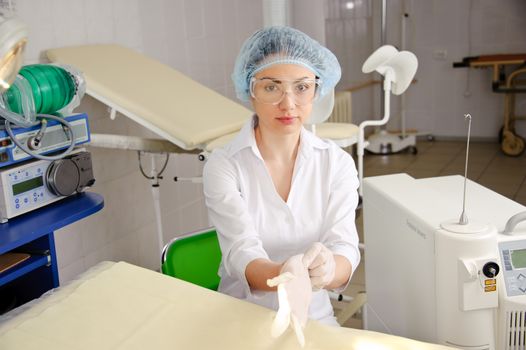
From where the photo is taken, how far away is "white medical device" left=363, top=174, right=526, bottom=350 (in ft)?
4.00

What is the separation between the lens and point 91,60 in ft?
8.25

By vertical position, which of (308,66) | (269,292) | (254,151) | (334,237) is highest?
(308,66)

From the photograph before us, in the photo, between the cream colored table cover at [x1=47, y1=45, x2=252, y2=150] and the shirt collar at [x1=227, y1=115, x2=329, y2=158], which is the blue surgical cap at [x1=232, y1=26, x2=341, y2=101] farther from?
the cream colored table cover at [x1=47, y1=45, x2=252, y2=150]

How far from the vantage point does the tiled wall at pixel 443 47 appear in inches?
236

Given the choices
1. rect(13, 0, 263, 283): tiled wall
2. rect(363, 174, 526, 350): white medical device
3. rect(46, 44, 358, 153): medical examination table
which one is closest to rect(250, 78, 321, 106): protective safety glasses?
rect(363, 174, 526, 350): white medical device

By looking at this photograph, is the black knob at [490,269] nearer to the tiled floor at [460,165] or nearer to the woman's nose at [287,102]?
the woman's nose at [287,102]

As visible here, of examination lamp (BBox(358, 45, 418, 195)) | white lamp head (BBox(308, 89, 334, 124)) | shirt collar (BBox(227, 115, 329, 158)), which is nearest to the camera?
shirt collar (BBox(227, 115, 329, 158))

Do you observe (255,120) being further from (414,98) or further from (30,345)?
(414,98)

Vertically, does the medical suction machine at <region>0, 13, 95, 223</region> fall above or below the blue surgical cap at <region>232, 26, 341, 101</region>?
below

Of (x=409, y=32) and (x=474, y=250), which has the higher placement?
(x=409, y=32)

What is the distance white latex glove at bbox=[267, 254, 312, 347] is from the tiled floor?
305 centimetres

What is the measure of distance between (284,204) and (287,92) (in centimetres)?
31

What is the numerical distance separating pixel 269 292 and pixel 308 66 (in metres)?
0.61

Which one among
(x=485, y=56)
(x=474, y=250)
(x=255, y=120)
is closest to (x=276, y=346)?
(x=474, y=250)
